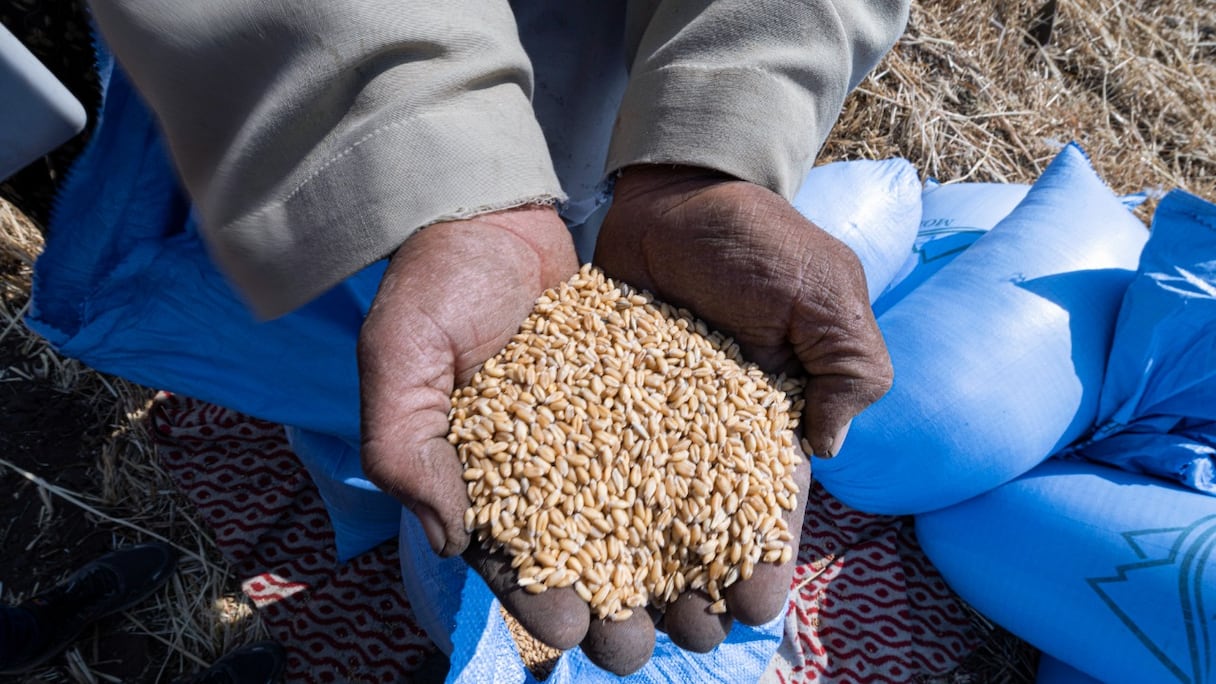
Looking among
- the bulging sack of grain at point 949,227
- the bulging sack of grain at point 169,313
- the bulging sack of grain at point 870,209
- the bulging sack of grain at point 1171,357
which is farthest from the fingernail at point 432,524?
the bulging sack of grain at point 1171,357

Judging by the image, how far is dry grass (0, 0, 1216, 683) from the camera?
1755mm

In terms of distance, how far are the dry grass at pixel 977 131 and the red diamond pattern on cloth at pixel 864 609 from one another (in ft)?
0.37

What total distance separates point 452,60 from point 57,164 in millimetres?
595

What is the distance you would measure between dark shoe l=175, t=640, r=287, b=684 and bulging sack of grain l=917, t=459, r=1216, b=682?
1.45m

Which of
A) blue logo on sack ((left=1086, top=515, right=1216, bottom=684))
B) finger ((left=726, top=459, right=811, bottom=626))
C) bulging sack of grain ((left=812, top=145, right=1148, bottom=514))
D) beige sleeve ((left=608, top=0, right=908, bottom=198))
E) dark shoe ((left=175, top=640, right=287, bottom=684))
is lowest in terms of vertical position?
dark shoe ((left=175, top=640, right=287, bottom=684))

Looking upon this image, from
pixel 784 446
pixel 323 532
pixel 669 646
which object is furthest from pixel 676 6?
pixel 323 532

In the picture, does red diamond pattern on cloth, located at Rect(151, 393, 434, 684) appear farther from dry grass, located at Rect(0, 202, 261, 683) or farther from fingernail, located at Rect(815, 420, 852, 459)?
fingernail, located at Rect(815, 420, 852, 459)

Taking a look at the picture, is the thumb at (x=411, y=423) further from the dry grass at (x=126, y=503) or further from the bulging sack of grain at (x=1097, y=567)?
the bulging sack of grain at (x=1097, y=567)

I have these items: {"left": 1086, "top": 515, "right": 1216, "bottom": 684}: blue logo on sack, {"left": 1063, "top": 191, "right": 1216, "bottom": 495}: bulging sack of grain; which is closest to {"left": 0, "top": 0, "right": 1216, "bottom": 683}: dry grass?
{"left": 1086, "top": 515, "right": 1216, "bottom": 684}: blue logo on sack

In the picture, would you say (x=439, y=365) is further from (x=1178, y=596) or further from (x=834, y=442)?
(x=1178, y=596)

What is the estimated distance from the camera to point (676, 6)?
3.64 feet

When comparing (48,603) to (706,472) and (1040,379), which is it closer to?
(706,472)

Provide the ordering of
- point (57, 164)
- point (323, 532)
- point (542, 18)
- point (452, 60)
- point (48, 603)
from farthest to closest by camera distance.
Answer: point (323, 532)
point (48, 603)
point (542, 18)
point (57, 164)
point (452, 60)

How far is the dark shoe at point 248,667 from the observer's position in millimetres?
1533
